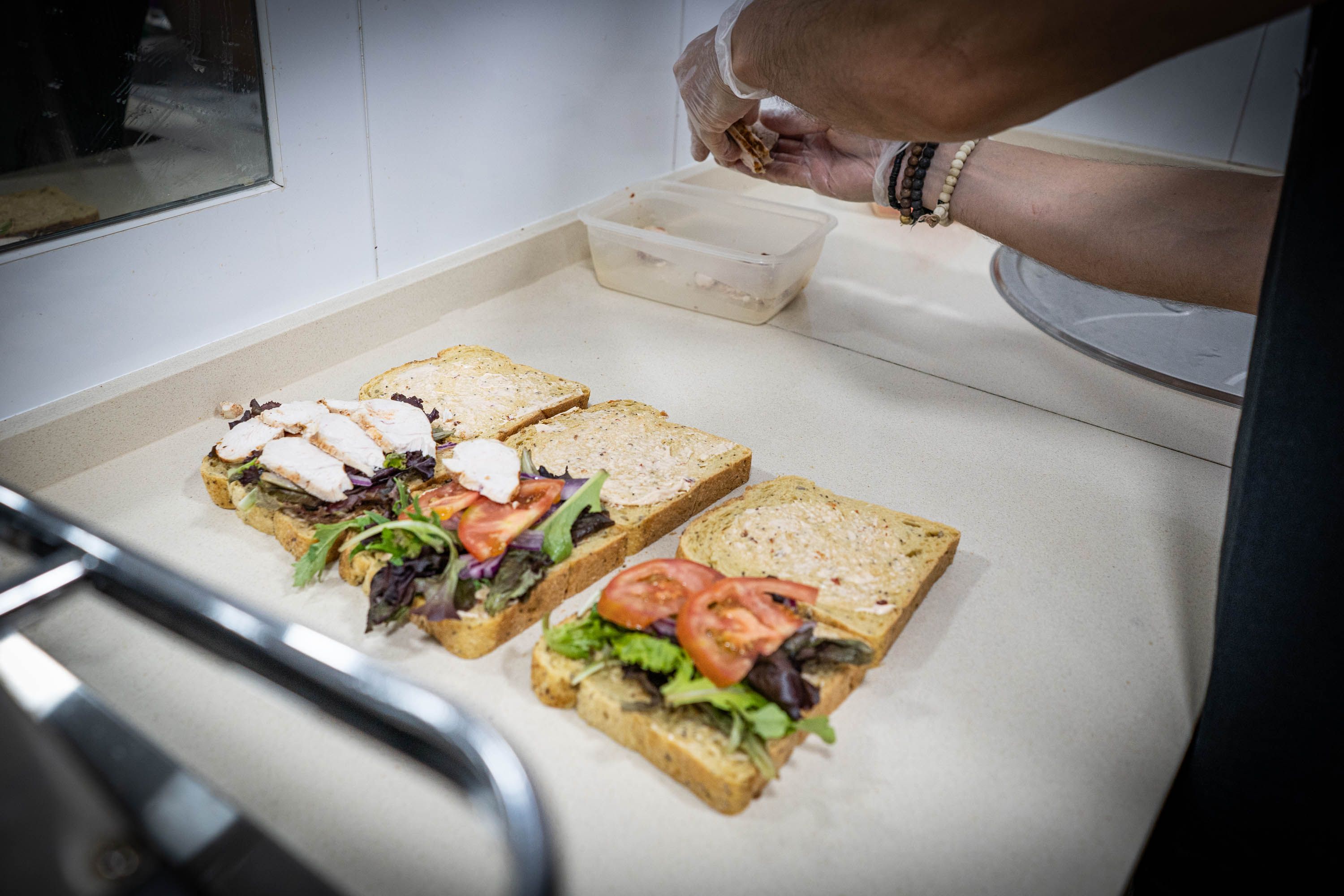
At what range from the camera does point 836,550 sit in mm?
1531

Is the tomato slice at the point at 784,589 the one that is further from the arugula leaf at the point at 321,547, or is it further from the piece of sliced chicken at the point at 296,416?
the piece of sliced chicken at the point at 296,416

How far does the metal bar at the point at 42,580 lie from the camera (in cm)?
99

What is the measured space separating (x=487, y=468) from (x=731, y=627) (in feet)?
1.70

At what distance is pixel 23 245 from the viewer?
1534 mm

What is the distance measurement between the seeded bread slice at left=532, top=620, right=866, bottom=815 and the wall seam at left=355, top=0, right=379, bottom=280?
1.24 m

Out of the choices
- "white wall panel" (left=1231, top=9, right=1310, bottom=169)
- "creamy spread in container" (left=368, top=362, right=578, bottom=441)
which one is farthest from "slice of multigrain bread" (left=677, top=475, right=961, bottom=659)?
"white wall panel" (left=1231, top=9, right=1310, bottom=169)

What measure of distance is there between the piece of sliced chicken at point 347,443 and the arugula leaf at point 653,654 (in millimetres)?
594

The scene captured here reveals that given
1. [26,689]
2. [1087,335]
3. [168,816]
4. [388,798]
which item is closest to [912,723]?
[388,798]

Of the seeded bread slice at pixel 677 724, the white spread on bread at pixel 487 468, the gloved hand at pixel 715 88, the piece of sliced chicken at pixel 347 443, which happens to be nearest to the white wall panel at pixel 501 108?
the gloved hand at pixel 715 88

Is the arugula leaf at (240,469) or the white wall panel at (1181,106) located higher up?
the white wall panel at (1181,106)

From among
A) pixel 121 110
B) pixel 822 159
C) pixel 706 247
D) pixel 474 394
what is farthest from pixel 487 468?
pixel 822 159

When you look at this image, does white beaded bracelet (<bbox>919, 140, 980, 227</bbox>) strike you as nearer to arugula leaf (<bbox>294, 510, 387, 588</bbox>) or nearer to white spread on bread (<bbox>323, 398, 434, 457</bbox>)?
white spread on bread (<bbox>323, 398, 434, 457</bbox>)

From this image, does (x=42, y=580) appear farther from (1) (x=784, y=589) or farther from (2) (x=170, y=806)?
(1) (x=784, y=589)

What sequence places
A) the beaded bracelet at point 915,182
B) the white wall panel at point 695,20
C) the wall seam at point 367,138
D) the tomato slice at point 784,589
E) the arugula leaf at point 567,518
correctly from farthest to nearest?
the white wall panel at point 695,20, the beaded bracelet at point 915,182, the wall seam at point 367,138, the arugula leaf at point 567,518, the tomato slice at point 784,589
